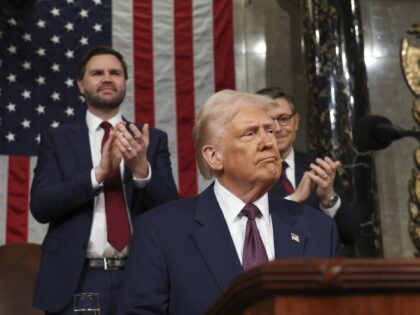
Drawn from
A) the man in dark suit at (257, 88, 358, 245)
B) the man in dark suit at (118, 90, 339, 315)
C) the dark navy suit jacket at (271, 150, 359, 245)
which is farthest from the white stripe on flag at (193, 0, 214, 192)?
the man in dark suit at (118, 90, 339, 315)

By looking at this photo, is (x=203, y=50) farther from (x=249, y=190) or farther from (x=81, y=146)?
(x=249, y=190)

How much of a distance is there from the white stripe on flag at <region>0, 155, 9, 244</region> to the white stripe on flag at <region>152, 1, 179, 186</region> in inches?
42.3

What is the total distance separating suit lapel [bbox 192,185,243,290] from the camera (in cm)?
245

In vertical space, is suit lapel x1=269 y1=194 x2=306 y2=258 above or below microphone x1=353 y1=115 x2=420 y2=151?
below

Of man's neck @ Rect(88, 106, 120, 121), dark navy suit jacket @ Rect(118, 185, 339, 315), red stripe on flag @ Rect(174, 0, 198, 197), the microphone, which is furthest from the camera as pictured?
red stripe on flag @ Rect(174, 0, 198, 197)

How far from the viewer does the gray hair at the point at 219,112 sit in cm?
275

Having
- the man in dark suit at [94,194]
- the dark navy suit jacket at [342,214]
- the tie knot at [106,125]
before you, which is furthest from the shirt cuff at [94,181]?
the dark navy suit jacket at [342,214]

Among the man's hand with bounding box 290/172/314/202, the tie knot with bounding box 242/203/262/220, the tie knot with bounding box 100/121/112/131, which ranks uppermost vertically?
the tie knot with bounding box 100/121/112/131

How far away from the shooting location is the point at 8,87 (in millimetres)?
5746

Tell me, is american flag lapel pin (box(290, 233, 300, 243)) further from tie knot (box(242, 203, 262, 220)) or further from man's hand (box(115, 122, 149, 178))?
man's hand (box(115, 122, 149, 178))

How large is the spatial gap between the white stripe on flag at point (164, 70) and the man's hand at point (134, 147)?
2.43 metres

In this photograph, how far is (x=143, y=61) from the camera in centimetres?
610

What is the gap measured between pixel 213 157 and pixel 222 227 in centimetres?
29

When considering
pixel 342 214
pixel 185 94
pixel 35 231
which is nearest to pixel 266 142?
pixel 342 214
